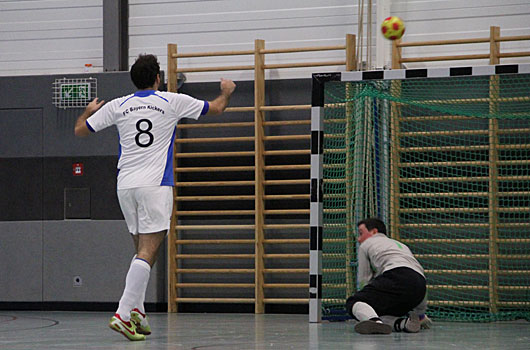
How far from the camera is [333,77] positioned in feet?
26.1

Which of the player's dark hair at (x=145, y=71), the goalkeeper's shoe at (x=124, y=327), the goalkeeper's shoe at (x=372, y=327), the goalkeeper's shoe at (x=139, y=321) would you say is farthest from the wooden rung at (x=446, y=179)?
the goalkeeper's shoe at (x=124, y=327)

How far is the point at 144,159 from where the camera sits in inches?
231

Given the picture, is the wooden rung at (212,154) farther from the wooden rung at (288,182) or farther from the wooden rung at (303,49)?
the wooden rung at (303,49)

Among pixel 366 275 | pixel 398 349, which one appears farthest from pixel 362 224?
pixel 398 349

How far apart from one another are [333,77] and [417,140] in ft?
5.50

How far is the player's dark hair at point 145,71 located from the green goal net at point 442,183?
10.2 feet

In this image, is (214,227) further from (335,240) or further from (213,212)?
(335,240)

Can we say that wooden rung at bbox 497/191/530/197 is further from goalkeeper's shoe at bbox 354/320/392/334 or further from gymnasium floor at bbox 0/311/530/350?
goalkeeper's shoe at bbox 354/320/392/334

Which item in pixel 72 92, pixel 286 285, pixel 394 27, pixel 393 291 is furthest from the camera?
pixel 72 92

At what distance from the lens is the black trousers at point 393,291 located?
682cm

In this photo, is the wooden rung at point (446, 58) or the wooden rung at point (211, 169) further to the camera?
the wooden rung at point (211, 169)

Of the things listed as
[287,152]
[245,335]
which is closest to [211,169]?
[287,152]

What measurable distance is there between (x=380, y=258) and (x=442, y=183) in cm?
263

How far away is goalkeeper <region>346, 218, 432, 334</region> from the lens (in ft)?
22.4
